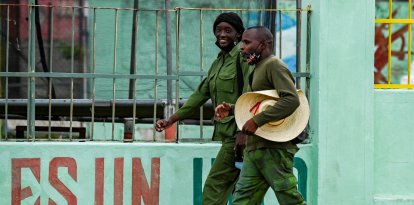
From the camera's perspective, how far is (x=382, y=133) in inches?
343

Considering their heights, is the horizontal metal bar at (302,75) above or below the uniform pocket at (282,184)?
above

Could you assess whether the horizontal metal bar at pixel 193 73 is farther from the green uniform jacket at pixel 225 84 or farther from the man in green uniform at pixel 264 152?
the man in green uniform at pixel 264 152

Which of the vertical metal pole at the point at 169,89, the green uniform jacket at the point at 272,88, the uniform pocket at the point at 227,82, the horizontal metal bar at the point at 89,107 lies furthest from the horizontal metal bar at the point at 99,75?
the green uniform jacket at the point at 272,88

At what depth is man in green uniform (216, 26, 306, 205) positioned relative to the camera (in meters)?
7.06

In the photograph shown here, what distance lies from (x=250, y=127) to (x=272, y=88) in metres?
0.36

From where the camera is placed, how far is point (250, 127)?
6953mm

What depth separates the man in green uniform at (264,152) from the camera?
706 centimetres

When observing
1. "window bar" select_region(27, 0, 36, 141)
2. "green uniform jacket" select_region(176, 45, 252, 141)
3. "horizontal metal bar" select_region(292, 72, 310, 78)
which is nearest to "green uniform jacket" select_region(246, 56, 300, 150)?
"green uniform jacket" select_region(176, 45, 252, 141)

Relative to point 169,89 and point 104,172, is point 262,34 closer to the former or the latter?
point 169,89

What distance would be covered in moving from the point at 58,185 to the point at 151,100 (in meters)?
1.20

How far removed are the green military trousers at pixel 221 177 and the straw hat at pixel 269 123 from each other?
21.1 inches

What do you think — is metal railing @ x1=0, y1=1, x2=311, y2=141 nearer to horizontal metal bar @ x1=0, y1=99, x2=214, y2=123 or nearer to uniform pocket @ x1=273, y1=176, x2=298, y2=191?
horizontal metal bar @ x1=0, y1=99, x2=214, y2=123

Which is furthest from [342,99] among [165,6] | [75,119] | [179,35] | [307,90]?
[75,119]

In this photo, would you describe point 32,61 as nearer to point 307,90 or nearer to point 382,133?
point 307,90
